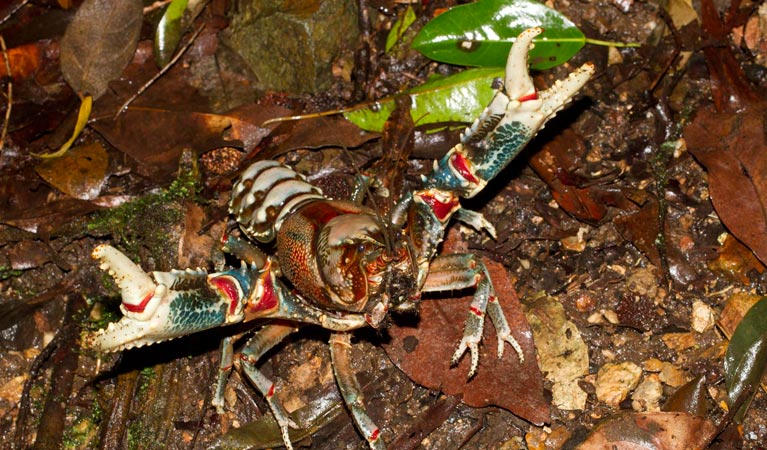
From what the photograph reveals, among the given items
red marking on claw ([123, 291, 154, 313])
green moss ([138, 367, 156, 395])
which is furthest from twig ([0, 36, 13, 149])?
red marking on claw ([123, 291, 154, 313])

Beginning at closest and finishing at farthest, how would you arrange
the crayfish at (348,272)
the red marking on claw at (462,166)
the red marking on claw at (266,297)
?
the crayfish at (348,272) → the red marking on claw at (266,297) → the red marking on claw at (462,166)

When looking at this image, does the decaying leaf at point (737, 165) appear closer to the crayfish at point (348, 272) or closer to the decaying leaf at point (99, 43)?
the crayfish at point (348, 272)

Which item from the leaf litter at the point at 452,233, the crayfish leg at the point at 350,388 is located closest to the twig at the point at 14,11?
the leaf litter at the point at 452,233

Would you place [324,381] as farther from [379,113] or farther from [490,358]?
[379,113]

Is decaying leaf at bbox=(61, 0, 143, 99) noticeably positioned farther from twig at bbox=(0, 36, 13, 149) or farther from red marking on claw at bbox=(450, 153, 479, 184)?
red marking on claw at bbox=(450, 153, 479, 184)

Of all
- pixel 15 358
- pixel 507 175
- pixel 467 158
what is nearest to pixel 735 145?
pixel 507 175

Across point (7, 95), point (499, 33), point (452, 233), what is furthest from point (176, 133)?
point (499, 33)
